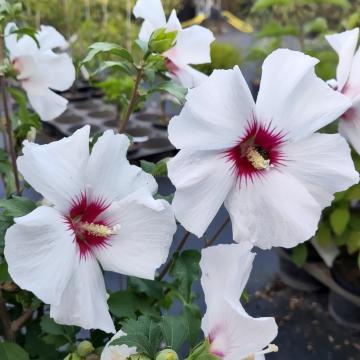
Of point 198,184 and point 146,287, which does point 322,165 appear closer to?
point 198,184

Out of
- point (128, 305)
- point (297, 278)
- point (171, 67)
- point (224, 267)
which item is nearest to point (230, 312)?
point (224, 267)

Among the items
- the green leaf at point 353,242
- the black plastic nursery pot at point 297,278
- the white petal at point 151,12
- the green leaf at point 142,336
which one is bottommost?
the black plastic nursery pot at point 297,278

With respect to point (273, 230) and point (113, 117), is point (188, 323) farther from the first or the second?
point (113, 117)

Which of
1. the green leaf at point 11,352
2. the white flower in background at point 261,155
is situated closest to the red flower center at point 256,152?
the white flower in background at point 261,155

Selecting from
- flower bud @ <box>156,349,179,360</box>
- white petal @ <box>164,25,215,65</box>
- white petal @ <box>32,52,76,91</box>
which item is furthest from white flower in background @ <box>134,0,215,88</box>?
flower bud @ <box>156,349,179,360</box>

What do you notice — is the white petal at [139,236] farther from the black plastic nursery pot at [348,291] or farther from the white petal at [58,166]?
the black plastic nursery pot at [348,291]

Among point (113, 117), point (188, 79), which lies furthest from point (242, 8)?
point (188, 79)
